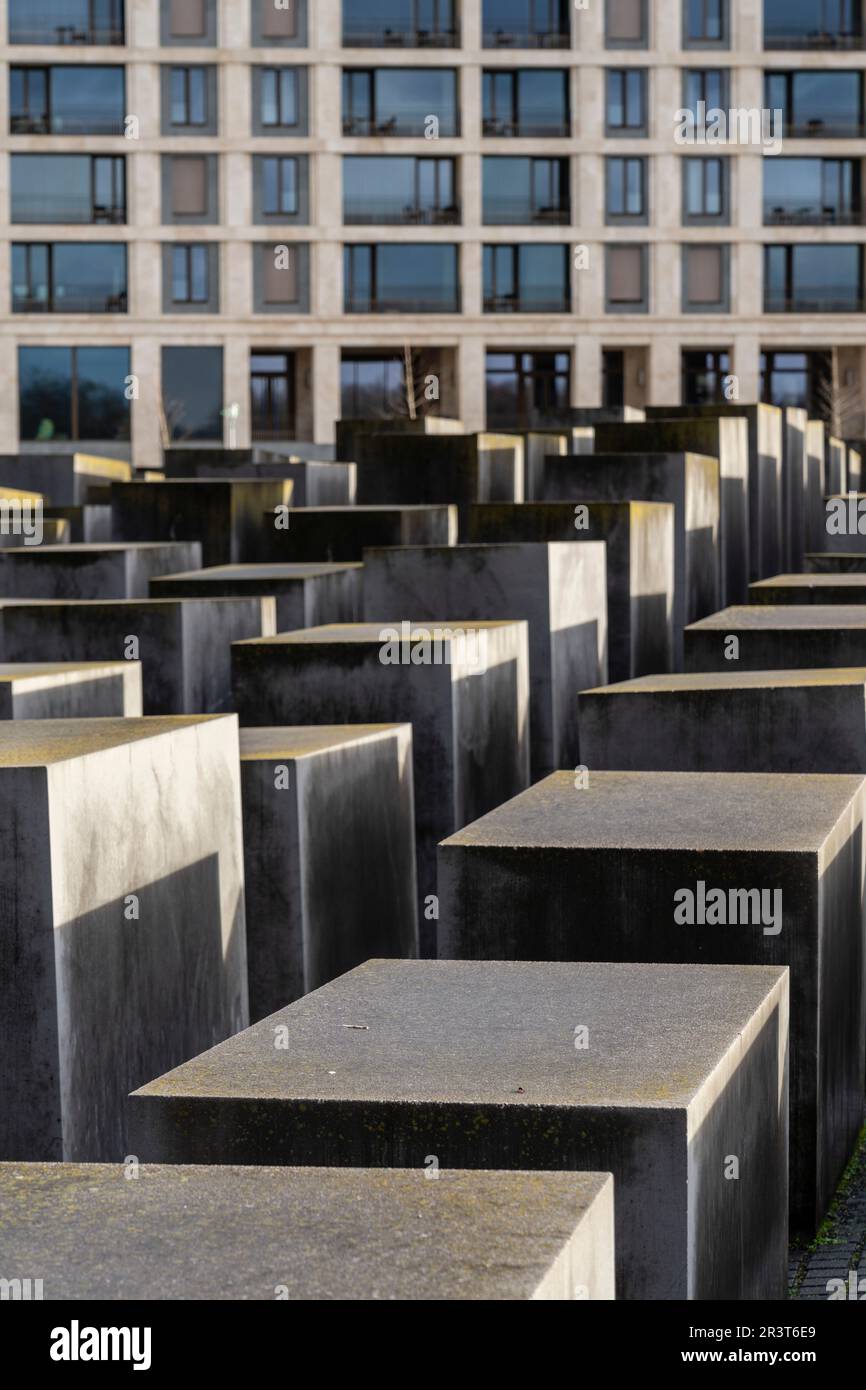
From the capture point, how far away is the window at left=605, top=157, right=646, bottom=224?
5134 cm

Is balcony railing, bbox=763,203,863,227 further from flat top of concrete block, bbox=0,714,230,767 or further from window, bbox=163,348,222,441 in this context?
flat top of concrete block, bbox=0,714,230,767

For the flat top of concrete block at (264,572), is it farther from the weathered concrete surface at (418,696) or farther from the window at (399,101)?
the window at (399,101)

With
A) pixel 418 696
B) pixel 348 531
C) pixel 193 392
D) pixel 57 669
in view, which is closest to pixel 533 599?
pixel 418 696

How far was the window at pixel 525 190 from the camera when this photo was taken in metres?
51.3

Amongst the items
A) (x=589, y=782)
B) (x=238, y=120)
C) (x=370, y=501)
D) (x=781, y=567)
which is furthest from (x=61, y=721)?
(x=238, y=120)

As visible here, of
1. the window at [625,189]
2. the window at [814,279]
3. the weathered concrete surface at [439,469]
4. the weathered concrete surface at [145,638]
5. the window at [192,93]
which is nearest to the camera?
the weathered concrete surface at [145,638]

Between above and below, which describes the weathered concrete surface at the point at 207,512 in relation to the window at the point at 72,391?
below

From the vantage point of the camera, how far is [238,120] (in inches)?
1969

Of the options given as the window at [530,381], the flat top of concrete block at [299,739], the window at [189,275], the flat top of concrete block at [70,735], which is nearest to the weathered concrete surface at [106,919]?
the flat top of concrete block at [70,735]

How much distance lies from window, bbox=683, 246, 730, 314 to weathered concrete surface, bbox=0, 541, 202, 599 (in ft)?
134

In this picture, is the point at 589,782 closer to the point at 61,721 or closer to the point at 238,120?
the point at 61,721

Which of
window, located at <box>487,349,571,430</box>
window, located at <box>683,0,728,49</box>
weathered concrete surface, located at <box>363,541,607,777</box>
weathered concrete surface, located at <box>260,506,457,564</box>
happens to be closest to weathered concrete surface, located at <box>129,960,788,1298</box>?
weathered concrete surface, located at <box>363,541,607,777</box>

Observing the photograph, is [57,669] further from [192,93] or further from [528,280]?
[528,280]

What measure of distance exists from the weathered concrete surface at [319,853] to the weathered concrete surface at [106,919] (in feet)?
1.71
